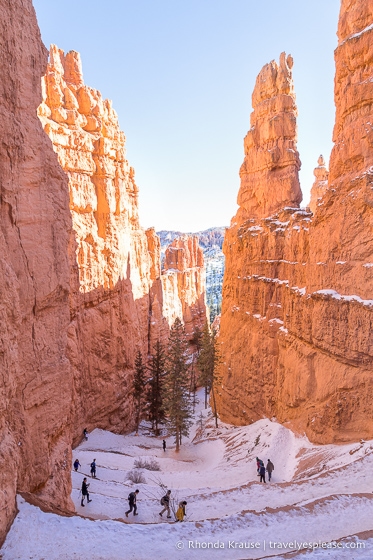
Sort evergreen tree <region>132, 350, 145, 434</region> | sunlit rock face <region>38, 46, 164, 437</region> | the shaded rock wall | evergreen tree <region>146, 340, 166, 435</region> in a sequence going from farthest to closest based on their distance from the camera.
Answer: evergreen tree <region>146, 340, 166, 435</region>, evergreen tree <region>132, 350, 145, 434</region>, sunlit rock face <region>38, 46, 164, 437</region>, the shaded rock wall

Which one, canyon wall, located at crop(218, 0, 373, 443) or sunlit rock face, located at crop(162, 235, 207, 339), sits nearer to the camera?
canyon wall, located at crop(218, 0, 373, 443)

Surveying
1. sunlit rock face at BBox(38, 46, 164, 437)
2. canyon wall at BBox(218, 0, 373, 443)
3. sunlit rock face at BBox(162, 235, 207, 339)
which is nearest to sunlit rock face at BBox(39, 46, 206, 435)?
sunlit rock face at BBox(38, 46, 164, 437)

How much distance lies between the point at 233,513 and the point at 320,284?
38.0 feet

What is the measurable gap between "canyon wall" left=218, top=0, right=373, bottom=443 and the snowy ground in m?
2.29

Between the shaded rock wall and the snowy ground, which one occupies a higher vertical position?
the shaded rock wall

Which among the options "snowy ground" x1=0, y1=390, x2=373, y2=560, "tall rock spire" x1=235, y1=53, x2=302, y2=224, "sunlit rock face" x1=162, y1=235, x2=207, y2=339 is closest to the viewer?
"snowy ground" x1=0, y1=390, x2=373, y2=560

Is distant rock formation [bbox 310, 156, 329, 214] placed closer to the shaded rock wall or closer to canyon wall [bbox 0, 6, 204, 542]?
canyon wall [bbox 0, 6, 204, 542]

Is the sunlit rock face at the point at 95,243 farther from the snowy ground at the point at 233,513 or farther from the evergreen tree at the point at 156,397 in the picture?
the snowy ground at the point at 233,513

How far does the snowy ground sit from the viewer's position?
805 cm

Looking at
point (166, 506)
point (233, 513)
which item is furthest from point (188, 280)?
point (233, 513)

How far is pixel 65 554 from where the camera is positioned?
7.79m

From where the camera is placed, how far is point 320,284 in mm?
18703

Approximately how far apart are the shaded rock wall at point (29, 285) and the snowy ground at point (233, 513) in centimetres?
143

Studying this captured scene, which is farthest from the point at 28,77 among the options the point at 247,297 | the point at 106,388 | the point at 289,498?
the point at 106,388
